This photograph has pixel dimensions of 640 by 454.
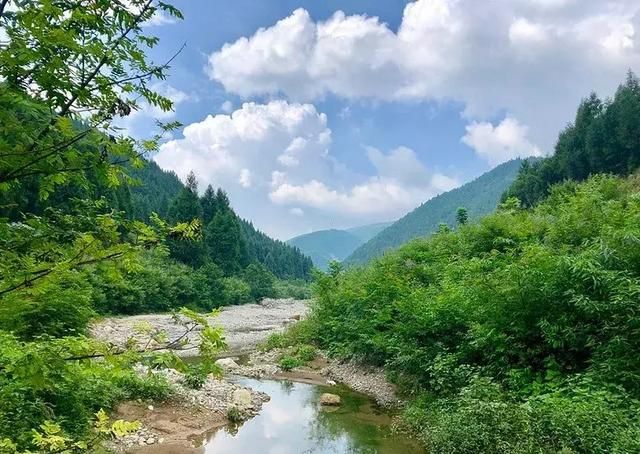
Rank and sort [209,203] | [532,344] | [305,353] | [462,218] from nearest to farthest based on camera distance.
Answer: [532,344] < [305,353] < [462,218] < [209,203]

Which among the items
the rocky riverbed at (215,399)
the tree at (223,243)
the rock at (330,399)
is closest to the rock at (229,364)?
the rocky riverbed at (215,399)

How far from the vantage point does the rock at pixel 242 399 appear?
15266 millimetres

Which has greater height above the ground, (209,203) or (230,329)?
(209,203)

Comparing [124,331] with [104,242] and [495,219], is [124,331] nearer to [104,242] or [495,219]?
[495,219]

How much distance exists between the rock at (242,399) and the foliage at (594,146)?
56218 millimetres

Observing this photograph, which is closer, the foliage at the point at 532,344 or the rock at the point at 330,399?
the foliage at the point at 532,344

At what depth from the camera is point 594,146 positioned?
218 feet

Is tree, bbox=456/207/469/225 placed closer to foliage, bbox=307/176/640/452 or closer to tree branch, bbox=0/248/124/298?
foliage, bbox=307/176/640/452

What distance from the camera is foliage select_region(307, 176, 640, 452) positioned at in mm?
8578

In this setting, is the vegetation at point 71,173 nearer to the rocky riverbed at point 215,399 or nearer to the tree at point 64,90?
the tree at point 64,90

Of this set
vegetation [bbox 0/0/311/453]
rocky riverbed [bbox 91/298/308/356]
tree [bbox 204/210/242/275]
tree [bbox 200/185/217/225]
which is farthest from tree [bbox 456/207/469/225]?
tree [bbox 200/185/217/225]

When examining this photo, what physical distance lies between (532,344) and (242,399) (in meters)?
9.12

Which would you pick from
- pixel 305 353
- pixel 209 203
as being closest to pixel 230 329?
pixel 305 353

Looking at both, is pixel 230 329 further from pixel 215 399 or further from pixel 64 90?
pixel 64 90
